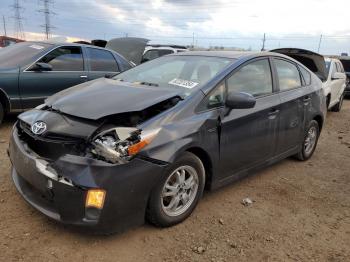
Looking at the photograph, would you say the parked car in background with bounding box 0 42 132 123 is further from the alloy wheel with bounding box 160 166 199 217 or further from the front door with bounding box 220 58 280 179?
the alloy wheel with bounding box 160 166 199 217

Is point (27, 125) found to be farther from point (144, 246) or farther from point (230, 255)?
Result: point (230, 255)

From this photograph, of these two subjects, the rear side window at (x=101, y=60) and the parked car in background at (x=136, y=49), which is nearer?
the rear side window at (x=101, y=60)

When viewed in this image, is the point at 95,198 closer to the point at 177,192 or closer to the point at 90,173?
the point at 90,173

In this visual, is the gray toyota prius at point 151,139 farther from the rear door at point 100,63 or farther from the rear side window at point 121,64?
the rear side window at point 121,64

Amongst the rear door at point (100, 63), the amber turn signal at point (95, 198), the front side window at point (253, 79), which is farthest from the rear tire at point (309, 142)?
the rear door at point (100, 63)

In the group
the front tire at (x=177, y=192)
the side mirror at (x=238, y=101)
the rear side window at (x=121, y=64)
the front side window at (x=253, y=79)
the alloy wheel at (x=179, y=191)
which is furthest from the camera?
the rear side window at (x=121, y=64)

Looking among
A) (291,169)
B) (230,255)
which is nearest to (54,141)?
(230,255)

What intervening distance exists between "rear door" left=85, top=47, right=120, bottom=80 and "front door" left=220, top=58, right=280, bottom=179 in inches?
149

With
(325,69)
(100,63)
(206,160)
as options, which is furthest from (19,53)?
(325,69)

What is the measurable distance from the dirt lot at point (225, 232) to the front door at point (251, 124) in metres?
0.43

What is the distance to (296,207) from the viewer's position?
4086mm

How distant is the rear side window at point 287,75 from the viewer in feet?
15.6

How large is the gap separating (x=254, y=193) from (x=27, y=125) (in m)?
2.63

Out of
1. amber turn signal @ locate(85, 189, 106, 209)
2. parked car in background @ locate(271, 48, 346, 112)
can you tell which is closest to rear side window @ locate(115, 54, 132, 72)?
parked car in background @ locate(271, 48, 346, 112)
